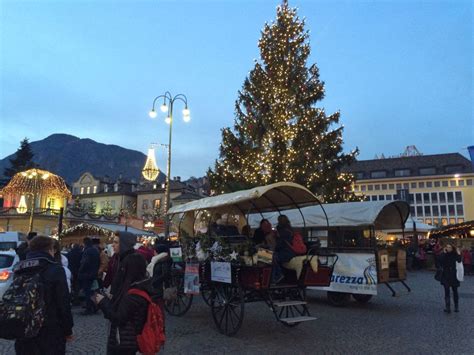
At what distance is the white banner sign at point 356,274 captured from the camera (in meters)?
11.5

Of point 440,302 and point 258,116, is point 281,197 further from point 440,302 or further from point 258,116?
point 258,116

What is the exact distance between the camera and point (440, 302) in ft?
41.5

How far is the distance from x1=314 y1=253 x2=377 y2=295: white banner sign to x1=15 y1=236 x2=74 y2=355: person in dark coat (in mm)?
9261

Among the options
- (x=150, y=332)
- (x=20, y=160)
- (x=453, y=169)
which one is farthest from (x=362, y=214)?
(x=453, y=169)

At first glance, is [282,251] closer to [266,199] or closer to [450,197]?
[266,199]

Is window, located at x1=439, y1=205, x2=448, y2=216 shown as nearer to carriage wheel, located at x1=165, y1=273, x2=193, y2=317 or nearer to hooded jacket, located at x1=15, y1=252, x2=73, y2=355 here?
carriage wheel, located at x1=165, y1=273, x2=193, y2=317

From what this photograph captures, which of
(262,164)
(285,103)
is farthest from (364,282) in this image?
(285,103)

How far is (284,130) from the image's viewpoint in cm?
2497

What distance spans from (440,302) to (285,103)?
51.5 ft

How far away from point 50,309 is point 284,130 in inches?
Result: 867

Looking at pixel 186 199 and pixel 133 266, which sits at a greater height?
pixel 186 199

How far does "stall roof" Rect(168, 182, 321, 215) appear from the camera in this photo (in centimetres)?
880

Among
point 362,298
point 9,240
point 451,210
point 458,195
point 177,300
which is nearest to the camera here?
point 177,300

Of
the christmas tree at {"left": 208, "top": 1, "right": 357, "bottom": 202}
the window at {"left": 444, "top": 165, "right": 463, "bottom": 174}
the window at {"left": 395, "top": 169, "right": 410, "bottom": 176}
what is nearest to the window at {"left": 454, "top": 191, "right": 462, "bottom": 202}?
the window at {"left": 444, "top": 165, "right": 463, "bottom": 174}
